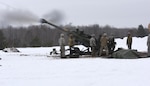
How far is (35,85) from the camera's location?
32.7ft

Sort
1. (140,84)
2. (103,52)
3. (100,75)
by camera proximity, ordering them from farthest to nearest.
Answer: (103,52) < (100,75) < (140,84)

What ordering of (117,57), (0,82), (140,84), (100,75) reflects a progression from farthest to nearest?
Answer: (117,57) → (100,75) → (0,82) → (140,84)

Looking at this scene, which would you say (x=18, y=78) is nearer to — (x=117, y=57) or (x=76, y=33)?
(x=117, y=57)

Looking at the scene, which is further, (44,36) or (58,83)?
(44,36)

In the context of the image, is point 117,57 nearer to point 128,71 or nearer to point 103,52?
point 103,52

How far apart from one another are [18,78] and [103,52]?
11.9 metres

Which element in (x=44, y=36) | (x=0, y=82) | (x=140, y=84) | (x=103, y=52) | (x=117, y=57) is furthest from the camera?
(x=44, y=36)

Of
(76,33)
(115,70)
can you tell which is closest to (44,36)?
(76,33)

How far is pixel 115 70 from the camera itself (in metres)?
12.4

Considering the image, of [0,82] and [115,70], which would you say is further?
[115,70]

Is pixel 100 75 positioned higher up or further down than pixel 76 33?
further down

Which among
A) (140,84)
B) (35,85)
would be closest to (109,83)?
(140,84)

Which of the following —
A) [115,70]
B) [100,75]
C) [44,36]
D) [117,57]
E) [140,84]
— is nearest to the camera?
[140,84]

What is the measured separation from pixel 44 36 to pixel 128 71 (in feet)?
336
